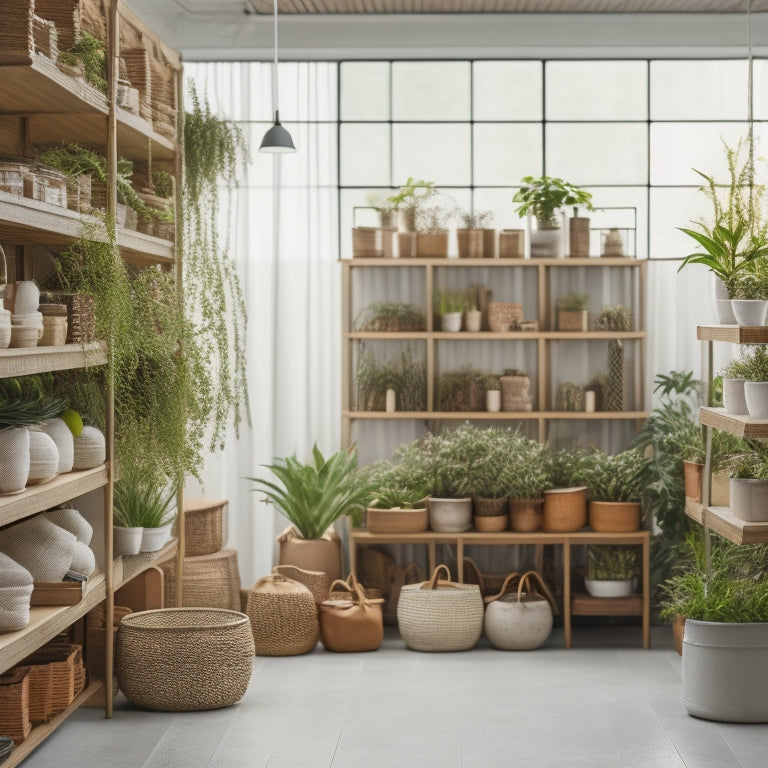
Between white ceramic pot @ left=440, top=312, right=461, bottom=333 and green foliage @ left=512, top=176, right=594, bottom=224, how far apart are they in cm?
70

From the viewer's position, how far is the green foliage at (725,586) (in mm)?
4785

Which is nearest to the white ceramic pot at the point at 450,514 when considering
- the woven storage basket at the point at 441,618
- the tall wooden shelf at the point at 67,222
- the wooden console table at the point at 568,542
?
the wooden console table at the point at 568,542

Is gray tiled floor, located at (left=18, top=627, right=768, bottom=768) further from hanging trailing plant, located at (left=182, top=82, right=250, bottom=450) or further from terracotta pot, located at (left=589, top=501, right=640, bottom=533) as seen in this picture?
hanging trailing plant, located at (left=182, top=82, right=250, bottom=450)

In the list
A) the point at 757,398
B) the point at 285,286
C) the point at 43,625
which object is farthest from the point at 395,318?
the point at 43,625

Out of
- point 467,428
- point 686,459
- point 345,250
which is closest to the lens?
point 686,459

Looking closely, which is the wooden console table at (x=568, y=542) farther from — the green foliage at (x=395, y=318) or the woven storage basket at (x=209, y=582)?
the green foliage at (x=395, y=318)

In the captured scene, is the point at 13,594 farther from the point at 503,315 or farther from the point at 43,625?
the point at 503,315

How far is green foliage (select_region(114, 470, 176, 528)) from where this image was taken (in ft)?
16.6

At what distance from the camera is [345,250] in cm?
710

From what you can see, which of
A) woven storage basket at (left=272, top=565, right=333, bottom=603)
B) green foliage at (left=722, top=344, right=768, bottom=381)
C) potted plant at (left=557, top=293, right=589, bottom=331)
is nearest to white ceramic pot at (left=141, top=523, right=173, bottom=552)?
woven storage basket at (left=272, top=565, right=333, bottom=603)

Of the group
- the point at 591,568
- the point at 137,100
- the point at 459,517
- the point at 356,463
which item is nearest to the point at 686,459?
the point at 591,568

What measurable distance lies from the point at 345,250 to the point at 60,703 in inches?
139

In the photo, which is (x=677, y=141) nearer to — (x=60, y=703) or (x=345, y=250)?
(x=345, y=250)

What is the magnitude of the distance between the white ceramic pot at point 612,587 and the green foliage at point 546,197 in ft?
6.85
